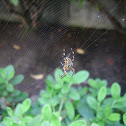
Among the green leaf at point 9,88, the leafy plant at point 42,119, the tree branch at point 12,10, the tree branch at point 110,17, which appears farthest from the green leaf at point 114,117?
the tree branch at point 12,10

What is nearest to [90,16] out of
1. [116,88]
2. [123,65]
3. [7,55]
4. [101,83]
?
[123,65]

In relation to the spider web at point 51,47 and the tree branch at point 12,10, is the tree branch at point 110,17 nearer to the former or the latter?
the spider web at point 51,47

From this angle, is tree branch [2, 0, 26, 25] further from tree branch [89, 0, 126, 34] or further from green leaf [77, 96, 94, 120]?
green leaf [77, 96, 94, 120]

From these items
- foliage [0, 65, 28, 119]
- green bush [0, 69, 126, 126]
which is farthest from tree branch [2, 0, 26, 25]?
green bush [0, 69, 126, 126]

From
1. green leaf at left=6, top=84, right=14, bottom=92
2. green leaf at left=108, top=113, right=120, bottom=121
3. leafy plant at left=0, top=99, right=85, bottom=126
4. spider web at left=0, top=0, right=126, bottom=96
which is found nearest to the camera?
leafy plant at left=0, top=99, right=85, bottom=126

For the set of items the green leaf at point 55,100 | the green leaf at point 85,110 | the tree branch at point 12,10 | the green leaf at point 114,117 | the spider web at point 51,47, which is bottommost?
the green leaf at point 114,117

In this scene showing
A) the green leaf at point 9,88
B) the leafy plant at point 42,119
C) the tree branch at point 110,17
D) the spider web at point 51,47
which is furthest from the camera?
the spider web at point 51,47

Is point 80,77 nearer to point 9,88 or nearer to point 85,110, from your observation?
point 85,110

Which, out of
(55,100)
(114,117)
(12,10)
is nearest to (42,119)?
(55,100)

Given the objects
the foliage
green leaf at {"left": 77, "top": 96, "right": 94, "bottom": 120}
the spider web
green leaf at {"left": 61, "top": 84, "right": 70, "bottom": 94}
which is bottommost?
green leaf at {"left": 77, "top": 96, "right": 94, "bottom": 120}

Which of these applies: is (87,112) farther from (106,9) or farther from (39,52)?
(39,52)
